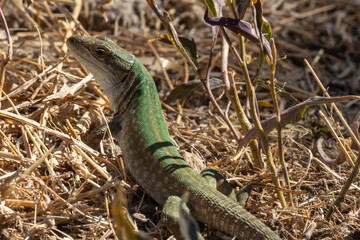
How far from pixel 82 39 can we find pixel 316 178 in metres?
2.33

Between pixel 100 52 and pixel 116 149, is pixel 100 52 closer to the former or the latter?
pixel 100 52

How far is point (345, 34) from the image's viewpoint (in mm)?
6754

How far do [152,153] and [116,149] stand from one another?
2.31 feet

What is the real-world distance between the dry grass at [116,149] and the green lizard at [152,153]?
0.17m

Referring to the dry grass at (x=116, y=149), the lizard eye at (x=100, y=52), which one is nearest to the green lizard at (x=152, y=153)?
the lizard eye at (x=100, y=52)

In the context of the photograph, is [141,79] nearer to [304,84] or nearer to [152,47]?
[152,47]

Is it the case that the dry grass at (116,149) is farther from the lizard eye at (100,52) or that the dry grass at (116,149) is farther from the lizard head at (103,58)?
the lizard eye at (100,52)

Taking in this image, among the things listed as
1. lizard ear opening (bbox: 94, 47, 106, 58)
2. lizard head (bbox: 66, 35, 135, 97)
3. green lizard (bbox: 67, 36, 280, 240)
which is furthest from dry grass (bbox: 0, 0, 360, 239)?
lizard ear opening (bbox: 94, 47, 106, 58)

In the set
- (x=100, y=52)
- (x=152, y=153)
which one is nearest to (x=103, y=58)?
(x=100, y=52)

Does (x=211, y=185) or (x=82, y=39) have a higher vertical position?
(x=82, y=39)

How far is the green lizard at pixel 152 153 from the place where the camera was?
290 cm

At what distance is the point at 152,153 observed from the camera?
3.37 m

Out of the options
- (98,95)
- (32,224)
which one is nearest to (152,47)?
(98,95)

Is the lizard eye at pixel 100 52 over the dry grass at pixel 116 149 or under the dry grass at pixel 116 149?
over
